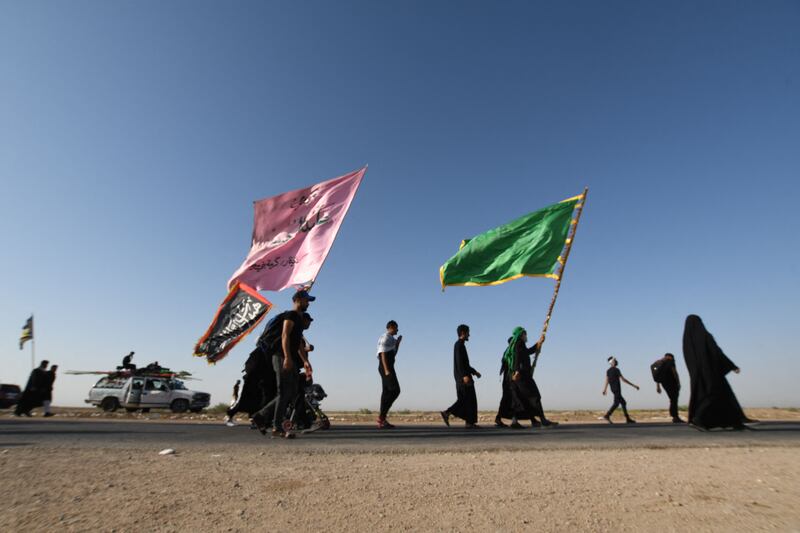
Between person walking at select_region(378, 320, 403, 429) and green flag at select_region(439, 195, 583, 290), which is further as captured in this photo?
green flag at select_region(439, 195, 583, 290)

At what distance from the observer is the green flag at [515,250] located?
10.2 metres

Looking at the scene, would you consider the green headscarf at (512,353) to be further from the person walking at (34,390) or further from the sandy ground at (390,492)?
the person walking at (34,390)

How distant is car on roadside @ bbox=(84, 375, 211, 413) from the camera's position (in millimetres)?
18203

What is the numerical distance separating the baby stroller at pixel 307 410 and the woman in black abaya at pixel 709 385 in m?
6.00

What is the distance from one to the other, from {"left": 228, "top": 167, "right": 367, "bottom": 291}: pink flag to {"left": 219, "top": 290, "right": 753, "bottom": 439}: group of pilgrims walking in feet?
8.62

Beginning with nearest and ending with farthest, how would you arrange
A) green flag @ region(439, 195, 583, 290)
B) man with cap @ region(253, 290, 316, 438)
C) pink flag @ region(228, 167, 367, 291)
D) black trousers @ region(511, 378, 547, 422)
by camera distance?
man with cap @ region(253, 290, 316, 438) < black trousers @ region(511, 378, 547, 422) < pink flag @ region(228, 167, 367, 291) < green flag @ region(439, 195, 583, 290)

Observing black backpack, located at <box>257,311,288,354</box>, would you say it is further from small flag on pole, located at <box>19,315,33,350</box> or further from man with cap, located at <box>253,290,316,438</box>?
small flag on pole, located at <box>19,315,33,350</box>

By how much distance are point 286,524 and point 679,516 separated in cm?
208

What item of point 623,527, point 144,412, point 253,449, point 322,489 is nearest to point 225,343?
point 253,449

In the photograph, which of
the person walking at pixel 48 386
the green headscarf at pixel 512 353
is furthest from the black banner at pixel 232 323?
the person walking at pixel 48 386

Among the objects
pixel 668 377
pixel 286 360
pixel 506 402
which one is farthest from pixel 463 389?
pixel 668 377

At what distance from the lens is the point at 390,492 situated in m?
2.67

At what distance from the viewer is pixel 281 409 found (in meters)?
5.41

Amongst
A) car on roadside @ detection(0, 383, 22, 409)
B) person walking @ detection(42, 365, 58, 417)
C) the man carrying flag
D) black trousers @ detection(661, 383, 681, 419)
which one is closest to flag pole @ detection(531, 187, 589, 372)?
the man carrying flag
